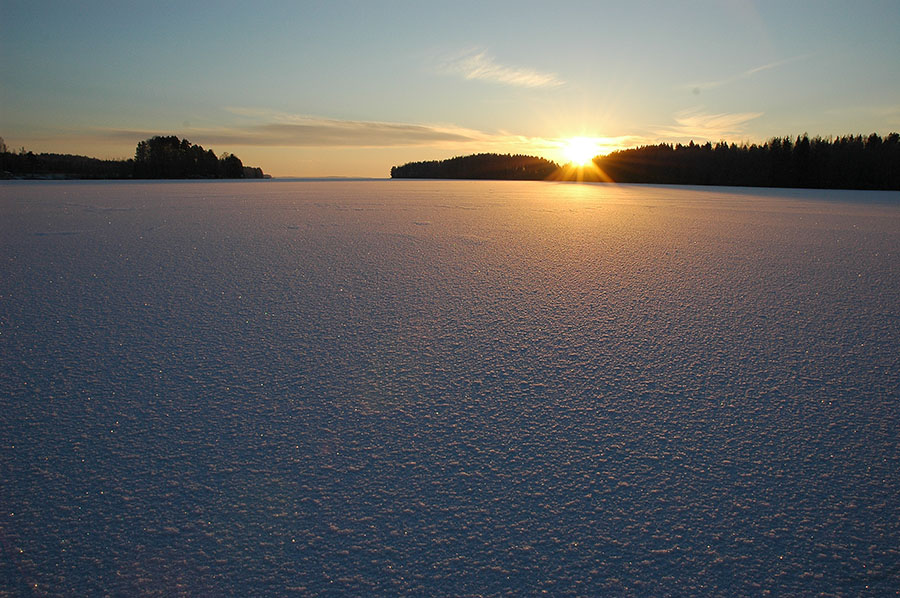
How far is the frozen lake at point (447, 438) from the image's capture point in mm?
1086

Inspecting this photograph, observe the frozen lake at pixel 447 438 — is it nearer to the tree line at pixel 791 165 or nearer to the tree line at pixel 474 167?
the tree line at pixel 791 165

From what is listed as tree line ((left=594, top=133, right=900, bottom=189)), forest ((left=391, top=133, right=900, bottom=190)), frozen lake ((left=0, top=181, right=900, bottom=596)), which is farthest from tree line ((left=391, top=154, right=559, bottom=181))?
frozen lake ((left=0, top=181, right=900, bottom=596))

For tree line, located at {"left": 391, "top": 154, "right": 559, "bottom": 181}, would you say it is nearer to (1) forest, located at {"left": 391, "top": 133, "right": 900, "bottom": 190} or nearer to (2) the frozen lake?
(1) forest, located at {"left": 391, "top": 133, "right": 900, "bottom": 190}

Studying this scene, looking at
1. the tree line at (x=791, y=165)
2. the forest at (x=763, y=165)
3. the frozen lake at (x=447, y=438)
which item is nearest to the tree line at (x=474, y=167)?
the forest at (x=763, y=165)

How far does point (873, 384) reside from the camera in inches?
79.7

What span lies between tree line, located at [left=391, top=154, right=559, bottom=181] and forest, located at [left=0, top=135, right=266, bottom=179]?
35.1m

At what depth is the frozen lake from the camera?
109 cm

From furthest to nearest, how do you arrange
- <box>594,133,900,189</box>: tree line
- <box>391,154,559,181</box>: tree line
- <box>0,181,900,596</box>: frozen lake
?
<box>391,154,559,181</box>: tree line → <box>594,133,900,189</box>: tree line → <box>0,181,900,596</box>: frozen lake

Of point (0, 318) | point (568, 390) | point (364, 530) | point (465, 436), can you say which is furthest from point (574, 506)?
point (0, 318)

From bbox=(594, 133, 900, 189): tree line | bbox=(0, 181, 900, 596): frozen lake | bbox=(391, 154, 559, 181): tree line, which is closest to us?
bbox=(0, 181, 900, 596): frozen lake

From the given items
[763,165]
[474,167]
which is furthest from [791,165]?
[474,167]

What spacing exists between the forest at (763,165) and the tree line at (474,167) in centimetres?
838

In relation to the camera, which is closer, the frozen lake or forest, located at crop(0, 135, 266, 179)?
the frozen lake

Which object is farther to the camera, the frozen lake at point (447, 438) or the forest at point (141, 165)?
the forest at point (141, 165)
